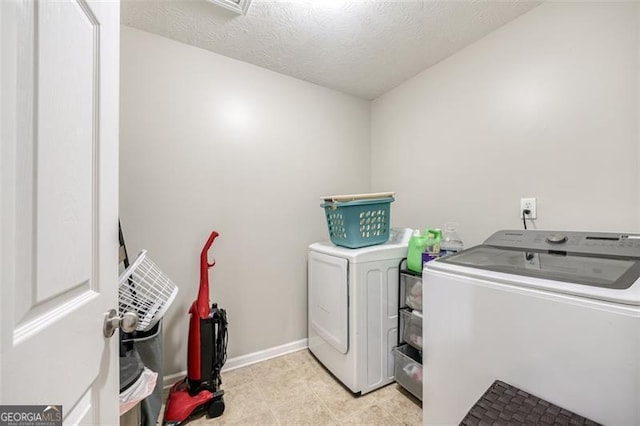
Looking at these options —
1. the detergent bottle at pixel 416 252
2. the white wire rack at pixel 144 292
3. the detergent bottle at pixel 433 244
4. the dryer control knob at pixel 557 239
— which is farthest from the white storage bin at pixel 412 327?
the white wire rack at pixel 144 292

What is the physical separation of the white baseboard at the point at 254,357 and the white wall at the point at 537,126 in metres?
1.48

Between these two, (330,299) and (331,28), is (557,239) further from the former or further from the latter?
(331,28)

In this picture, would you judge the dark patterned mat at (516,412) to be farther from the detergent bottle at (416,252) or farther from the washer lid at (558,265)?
the detergent bottle at (416,252)

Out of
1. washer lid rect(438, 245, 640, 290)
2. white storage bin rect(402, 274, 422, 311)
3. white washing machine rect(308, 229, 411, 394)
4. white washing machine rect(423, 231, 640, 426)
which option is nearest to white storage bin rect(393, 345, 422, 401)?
white washing machine rect(308, 229, 411, 394)

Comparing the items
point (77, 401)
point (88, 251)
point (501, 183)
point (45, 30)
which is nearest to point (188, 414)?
point (77, 401)

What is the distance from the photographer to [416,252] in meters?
1.64

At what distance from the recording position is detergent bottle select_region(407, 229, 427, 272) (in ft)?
5.34

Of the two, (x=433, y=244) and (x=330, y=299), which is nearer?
(x=433, y=244)

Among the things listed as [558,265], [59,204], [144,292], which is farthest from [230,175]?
[558,265]

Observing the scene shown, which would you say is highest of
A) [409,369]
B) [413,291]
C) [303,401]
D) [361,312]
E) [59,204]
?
[59,204]

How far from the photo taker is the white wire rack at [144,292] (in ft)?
3.57

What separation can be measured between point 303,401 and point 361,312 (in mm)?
659

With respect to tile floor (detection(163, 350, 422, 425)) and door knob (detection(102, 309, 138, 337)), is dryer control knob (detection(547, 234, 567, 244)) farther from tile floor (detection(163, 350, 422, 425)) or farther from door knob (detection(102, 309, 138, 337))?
door knob (detection(102, 309, 138, 337))

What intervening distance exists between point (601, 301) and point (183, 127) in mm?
2199
